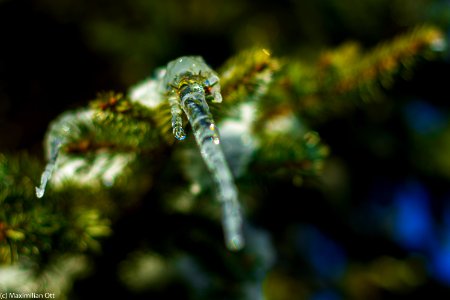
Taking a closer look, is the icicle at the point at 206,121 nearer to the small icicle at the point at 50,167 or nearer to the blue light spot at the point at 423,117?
the small icicle at the point at 50,167

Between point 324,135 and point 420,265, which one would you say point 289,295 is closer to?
point 420,265

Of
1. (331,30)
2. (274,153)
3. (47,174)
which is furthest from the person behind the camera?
(331,30)

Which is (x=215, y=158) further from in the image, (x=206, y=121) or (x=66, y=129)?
(x=66, y=129)

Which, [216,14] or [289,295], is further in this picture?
[216,14]

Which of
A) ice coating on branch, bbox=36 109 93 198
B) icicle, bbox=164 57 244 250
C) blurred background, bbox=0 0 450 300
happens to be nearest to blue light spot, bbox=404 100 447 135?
blurred background, bbox=0 0 450 300

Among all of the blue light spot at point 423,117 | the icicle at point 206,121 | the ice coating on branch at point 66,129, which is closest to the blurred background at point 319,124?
the blue light spot at point 423,117

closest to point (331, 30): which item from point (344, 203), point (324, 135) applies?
point (324, 135)

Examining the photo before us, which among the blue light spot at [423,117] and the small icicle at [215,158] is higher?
the blue light spot at [423,117]
